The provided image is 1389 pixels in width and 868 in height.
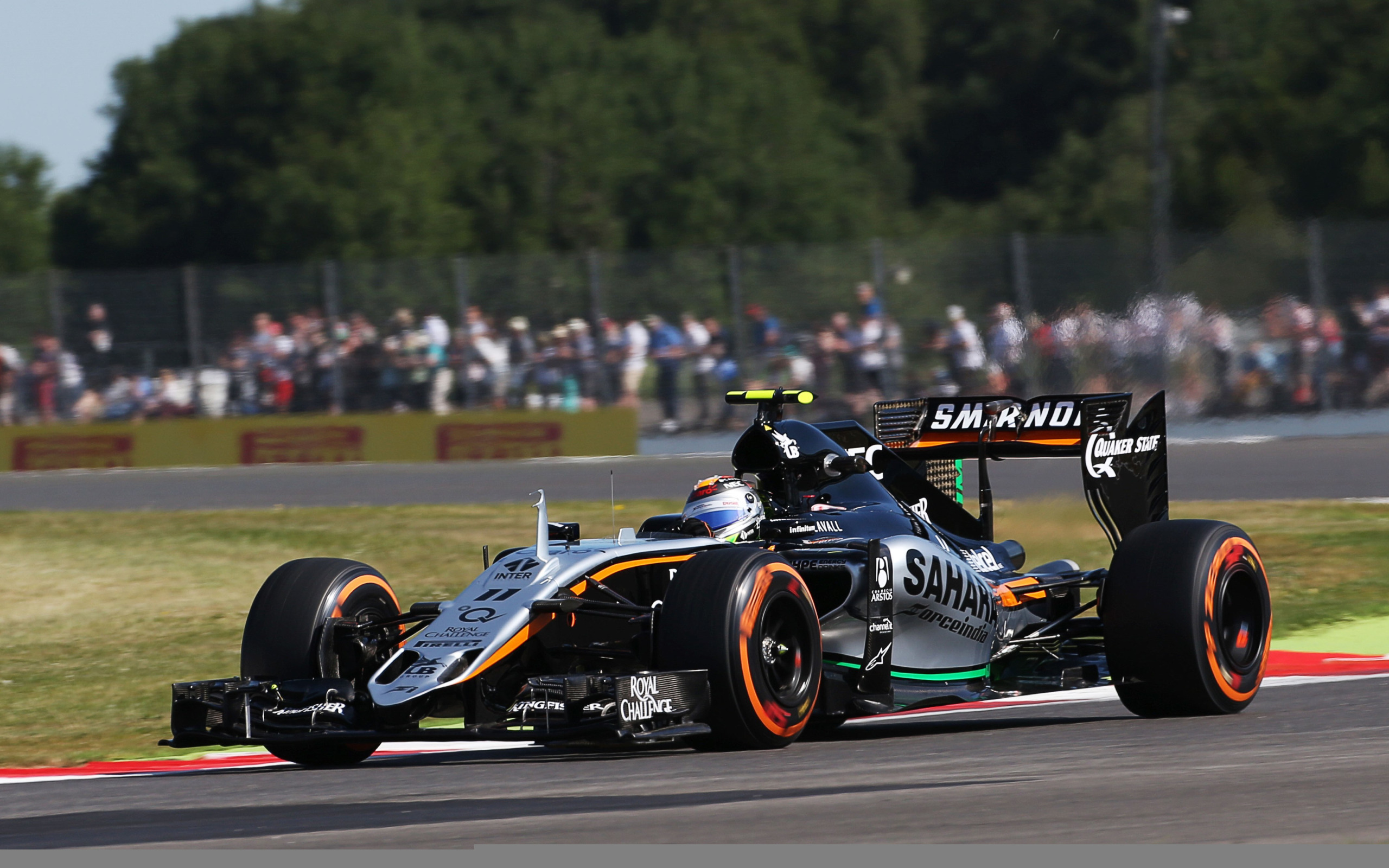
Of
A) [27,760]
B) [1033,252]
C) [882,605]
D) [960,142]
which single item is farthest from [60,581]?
[960,142]

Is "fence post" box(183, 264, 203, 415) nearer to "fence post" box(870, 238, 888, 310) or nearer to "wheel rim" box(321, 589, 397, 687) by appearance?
"fence post" box(870, 238, 888, 310)

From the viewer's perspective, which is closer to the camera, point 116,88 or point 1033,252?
point 1033,252

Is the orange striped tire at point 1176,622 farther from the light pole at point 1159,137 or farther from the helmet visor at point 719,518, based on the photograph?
the light pole at point 1159,137

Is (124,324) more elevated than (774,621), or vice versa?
(124,324)

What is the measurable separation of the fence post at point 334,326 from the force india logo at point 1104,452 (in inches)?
678

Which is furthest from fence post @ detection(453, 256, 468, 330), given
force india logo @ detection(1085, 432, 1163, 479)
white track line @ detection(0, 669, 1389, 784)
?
force india logo @ detection(1085, 432, 1163, 479)

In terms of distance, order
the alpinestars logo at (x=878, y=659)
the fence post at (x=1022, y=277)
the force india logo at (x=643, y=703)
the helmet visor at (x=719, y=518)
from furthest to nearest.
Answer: the fence post at (x=1022, y=277) → the helmet visor at (x=719, y=518) → the alpinestars logo at (x=878, y=659) → the force india logo at (x=643, y=703)

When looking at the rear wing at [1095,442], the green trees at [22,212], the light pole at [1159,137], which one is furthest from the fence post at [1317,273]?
the green trees at [22,212]

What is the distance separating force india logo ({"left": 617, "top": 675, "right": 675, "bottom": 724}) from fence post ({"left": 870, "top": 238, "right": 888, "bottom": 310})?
59.1 feet

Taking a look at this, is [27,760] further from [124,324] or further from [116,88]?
[116,88]

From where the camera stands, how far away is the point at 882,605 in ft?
27.2

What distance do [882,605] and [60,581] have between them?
958cm

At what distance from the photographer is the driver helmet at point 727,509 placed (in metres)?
8.65

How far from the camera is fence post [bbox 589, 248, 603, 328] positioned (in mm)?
25672
